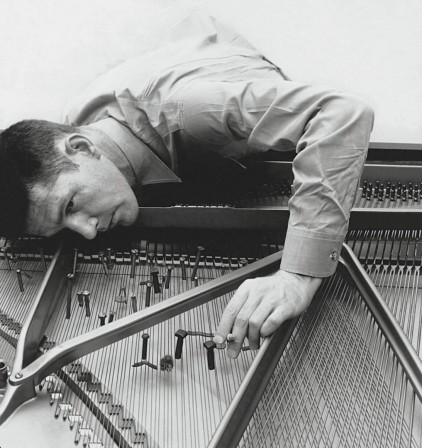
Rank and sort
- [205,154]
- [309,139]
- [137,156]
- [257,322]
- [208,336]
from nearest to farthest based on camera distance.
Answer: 1. [257,322]
2. [208,336]
3. [309,139]
4. [137,156]
5. [205,154]

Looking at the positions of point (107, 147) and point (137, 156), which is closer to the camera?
point (107, 147)

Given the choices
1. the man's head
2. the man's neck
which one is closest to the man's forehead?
the man's head

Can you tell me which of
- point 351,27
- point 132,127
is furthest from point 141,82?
point 351,27

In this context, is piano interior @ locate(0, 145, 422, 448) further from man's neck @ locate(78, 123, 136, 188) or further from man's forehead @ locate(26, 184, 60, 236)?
man's neck @ locate(78, 123, 136, 188)

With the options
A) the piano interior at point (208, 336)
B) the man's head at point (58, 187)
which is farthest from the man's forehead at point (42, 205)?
the piano interior at point (208, 336)

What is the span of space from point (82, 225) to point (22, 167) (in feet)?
1.20

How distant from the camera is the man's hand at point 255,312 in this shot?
6.98 feet

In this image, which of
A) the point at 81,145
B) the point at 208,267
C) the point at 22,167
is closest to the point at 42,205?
the point at 22,167

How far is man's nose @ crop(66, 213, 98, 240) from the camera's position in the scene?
2.61 metres

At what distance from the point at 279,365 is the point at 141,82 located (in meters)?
1.64

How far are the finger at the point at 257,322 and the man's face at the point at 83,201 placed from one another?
880mm

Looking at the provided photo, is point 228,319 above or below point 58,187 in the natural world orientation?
below

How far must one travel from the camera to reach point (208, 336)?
235cm

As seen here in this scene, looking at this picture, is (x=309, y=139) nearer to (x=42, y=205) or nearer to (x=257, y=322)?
(x=257, y=322)
